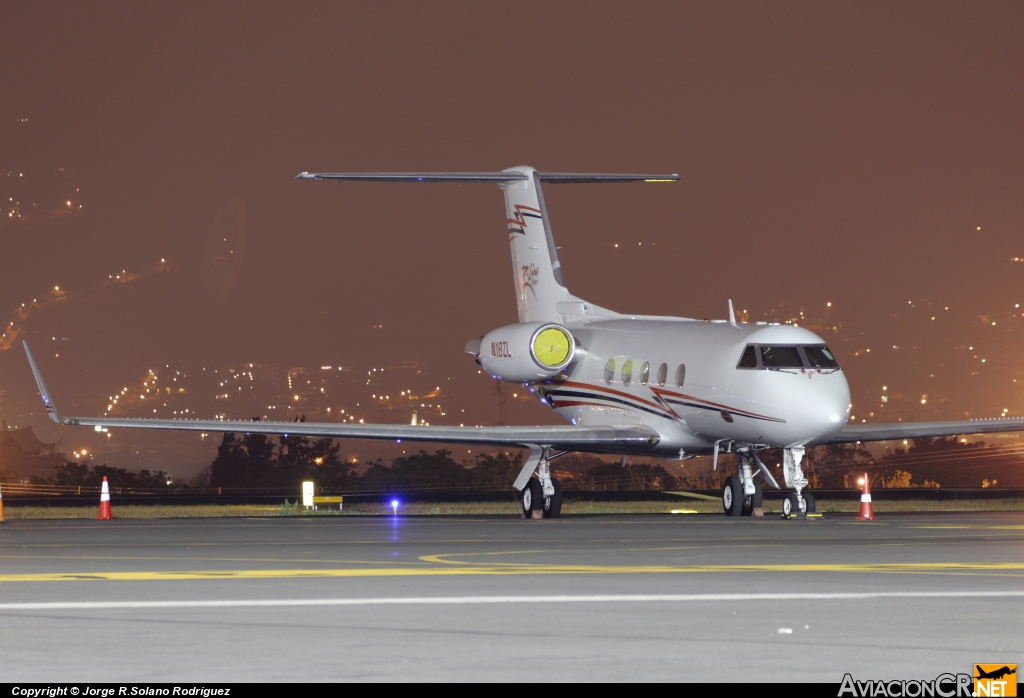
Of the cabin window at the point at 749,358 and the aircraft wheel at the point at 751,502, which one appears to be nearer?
the cabin window at the point at 749,358

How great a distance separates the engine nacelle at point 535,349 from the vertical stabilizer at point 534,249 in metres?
3.17

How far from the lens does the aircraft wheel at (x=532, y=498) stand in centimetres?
2970

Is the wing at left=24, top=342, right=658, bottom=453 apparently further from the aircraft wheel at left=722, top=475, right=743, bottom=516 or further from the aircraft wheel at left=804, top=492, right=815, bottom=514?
the aircraft wheel at left=804, top=492, right=815, bottom=514

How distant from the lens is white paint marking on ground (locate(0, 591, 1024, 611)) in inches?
422

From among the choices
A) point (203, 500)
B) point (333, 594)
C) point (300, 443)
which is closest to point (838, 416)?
point (333, 594)

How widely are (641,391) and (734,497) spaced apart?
9.58 feet

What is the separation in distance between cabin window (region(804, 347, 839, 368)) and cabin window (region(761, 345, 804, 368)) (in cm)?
21

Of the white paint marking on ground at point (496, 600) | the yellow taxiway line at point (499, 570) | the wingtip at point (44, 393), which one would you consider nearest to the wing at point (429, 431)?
the wingtip at point (44, 393)

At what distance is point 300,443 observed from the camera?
86500 mm

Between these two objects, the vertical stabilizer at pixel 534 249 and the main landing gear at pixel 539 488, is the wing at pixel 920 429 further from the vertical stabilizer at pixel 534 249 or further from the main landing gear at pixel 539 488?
the vertical stabilizer at pixel 534 249

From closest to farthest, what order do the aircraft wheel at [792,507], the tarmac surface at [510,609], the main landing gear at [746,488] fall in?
the tarmac surface at [510,609] < the aircraft wheel at [792,507] < the main landing gear at [746,488]

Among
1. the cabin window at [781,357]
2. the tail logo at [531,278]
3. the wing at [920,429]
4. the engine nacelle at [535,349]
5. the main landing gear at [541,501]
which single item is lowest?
the main landing gear at [541,501]

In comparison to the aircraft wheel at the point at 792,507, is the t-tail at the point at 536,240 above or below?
above

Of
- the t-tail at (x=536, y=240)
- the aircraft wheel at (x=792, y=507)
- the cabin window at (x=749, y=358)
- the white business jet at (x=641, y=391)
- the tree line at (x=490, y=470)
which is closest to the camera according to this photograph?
the aircraft wheel at (x=792, y=507)
